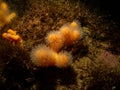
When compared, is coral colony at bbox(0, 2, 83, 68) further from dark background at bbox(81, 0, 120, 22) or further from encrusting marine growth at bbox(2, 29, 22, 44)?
dark background at bbox(81, 0, 120, 22)

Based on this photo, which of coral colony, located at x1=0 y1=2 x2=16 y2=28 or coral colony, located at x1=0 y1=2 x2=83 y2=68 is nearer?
coral colony, located at x1=0 y1=2 x2=83 y2=68

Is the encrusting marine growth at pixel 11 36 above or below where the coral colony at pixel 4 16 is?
below

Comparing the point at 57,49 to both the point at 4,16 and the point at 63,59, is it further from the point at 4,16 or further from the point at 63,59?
the point at 4,16

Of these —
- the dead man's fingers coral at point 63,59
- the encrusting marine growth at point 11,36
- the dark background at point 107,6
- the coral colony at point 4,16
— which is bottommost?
the dead man's fingers coral at point 63,59

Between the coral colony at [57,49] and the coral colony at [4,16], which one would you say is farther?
the coral colony at [4,16]

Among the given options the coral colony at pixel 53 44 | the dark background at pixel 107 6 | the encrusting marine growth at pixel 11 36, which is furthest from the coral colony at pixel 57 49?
the dark background at pixel 107 6

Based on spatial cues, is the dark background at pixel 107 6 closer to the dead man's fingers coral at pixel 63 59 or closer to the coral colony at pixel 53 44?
the coral colony at pixel 53 44

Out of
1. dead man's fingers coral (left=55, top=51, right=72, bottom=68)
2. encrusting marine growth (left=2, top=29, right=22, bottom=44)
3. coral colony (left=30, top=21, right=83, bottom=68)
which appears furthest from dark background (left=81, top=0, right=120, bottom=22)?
encrusting marine growth (left=2, top=29, right=22, bottom=44)

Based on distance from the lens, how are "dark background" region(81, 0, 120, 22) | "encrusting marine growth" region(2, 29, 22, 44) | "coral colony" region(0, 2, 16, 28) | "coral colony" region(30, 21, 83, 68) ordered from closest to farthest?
"coral colony" region(30, 21, 83, 68), "encrusting marine growth" region(2, 29, 22, 44), "coral colony" region(0, 2, 16, 28), "dark background" region(81, 0, 120, 22)

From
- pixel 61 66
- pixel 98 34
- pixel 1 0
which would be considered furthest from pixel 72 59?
pixel 1 0
